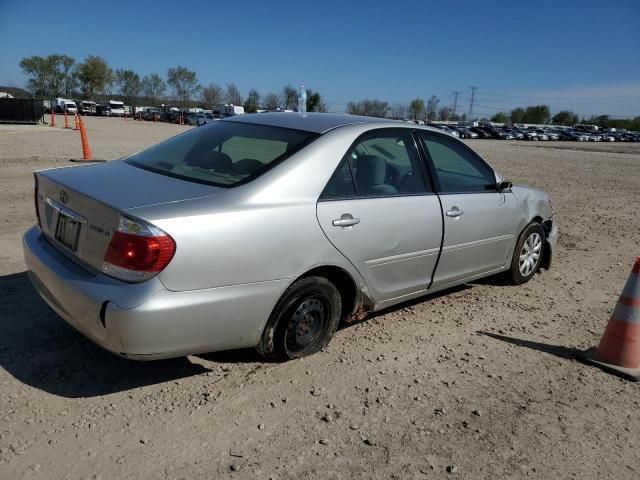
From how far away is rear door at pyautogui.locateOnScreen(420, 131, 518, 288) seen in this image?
4.04m

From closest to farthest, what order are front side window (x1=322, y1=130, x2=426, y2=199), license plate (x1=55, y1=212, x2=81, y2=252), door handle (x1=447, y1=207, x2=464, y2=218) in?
license plate (x1=55, y1=212, x2=81, y2=252), front side window (x1=322, y1=130, x2=426, y2=199), door handle (x1=447, y1=207, x2=464, y2=218)

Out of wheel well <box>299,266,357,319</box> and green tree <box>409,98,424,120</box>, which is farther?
green tree <box>409,98,424,120</box>

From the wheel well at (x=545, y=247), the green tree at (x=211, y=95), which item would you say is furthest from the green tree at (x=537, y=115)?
the wheel well at (x=545, y=247)

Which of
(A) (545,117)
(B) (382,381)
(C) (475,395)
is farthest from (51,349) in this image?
(A) (545,117)

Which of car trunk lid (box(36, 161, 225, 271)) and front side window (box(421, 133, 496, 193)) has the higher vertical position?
front side window (box(421, 133, 496, 193))

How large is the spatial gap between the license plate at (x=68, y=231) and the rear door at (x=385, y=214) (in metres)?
1.39

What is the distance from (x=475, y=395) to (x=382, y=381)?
1.90 feet

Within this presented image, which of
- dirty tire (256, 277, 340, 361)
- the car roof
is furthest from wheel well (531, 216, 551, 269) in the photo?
dirty tire (256, 277, 340, 361)

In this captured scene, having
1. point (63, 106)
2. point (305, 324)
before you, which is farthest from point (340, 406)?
point (63, 106)

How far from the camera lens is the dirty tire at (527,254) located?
197 inches

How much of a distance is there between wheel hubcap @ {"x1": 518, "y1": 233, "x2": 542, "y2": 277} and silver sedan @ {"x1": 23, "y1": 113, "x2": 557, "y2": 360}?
882mm

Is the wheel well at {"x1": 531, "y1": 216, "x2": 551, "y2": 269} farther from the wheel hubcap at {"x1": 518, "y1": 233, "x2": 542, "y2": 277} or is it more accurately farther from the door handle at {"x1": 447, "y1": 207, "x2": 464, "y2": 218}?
the door handle at {"x1": 447, "y1": 207, "x2": 464, "y2": 218}

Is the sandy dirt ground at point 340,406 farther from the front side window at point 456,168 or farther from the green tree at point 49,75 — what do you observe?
the green tree at point 49,75

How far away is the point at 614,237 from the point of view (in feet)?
25.3
